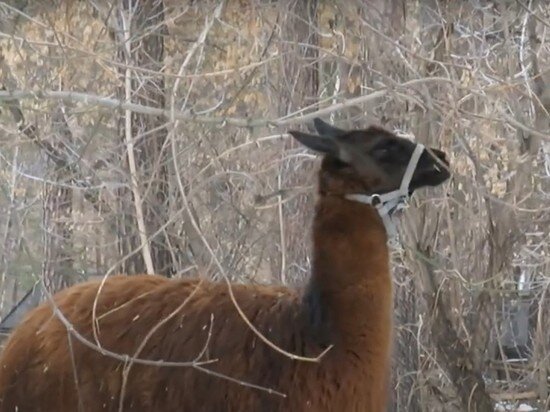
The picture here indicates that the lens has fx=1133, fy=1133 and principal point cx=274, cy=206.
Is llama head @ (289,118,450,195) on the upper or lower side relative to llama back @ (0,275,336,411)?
upper

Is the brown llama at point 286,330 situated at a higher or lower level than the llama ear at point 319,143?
lower

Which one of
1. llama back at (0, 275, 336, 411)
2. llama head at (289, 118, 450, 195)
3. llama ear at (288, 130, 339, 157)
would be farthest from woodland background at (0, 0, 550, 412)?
llama ear at (288, 130, 339, 157)

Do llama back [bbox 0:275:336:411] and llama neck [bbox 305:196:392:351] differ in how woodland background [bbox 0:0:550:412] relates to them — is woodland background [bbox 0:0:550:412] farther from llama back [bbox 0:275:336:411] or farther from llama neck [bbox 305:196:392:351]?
llama neck [bbox 305:196:392:351]

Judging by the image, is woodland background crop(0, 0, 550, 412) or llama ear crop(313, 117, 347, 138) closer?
llama ear crop(313, 117, 347, 138)

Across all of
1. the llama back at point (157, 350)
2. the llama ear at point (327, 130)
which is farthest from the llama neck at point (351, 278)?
the llama ear at point (327, 130)

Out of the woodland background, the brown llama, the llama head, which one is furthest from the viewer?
the woodland background

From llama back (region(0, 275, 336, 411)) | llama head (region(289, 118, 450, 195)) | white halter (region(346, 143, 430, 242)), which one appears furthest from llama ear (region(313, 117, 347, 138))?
llama back (region(0, 275, 336, 411))

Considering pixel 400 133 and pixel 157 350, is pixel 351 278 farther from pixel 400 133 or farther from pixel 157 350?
pixel 400 133

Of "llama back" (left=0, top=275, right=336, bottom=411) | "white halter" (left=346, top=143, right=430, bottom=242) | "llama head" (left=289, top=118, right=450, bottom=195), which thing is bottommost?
"llama back" (left=0, top=275, right=336, bottom=411)

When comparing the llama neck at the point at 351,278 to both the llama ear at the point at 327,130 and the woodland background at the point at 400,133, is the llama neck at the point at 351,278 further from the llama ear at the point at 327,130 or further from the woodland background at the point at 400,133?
Answer: the woodland background at the point at 400,133

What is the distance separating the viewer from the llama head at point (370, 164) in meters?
5.06

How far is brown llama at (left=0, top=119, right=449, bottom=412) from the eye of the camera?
4.94 m

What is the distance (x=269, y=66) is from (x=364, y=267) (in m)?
3.81

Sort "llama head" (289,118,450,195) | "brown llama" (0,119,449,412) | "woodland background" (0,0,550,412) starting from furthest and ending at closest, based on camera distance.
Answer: "woodland background" (0,0,550,412) → "llama head" (289,118,450,195) → "brown llama" (0,119,449,412)
